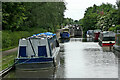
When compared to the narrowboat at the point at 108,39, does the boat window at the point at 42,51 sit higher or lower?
lower

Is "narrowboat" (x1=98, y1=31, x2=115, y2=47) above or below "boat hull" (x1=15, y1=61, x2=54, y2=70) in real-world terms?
above

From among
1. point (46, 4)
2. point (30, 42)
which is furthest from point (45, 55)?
point (46, 4)

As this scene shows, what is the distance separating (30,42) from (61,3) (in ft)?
148

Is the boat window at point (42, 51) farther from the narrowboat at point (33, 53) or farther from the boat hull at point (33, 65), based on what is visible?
the boat hull at point (33, 65)

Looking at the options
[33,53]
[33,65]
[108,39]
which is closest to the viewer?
[33,65]

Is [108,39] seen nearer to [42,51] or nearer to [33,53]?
[42,51]

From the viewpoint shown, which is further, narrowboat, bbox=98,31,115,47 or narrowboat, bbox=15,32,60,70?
narrowboat, bbox=98,31,115,47

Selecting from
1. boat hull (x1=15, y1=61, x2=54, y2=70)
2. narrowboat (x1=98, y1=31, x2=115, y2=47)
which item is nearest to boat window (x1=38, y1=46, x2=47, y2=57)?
boat hull (x1=15, y1=61, x2=54, y2=70)

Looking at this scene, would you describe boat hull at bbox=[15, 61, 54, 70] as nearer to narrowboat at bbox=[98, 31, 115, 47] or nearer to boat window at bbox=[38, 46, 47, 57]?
boat window at bbox=[38, 46, 47, 57]

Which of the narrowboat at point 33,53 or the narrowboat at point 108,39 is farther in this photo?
the narrowboat at point 108,39

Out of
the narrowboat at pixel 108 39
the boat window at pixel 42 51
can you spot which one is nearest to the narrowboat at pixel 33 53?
the boat window at pixel 42 51

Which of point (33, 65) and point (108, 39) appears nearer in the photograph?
point (33, 65)

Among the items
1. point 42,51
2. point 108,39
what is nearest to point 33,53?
point 42,51

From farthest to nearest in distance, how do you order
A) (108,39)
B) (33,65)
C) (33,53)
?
(108,39) → (33,53) → (33,65)
